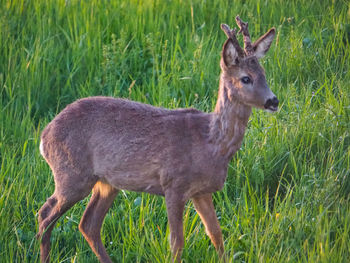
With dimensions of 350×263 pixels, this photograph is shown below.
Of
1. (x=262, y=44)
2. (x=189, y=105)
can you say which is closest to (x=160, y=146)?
(x=262, y=44)

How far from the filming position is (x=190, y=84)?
23.9ft

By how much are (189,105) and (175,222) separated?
2375 mm

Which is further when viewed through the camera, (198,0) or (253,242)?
(198,0)

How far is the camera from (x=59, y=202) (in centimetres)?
526

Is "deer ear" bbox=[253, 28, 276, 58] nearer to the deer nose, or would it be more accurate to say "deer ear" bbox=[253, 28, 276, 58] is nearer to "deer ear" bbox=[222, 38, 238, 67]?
"deer ear" bbox=[222, 38, 238, 67]

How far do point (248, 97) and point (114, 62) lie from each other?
9.85ft

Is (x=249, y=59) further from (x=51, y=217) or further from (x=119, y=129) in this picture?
(x=51, y=217)

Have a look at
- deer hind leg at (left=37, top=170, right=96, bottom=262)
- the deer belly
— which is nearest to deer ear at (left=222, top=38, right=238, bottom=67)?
the deer belly

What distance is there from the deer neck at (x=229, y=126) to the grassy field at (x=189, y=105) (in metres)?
0.58

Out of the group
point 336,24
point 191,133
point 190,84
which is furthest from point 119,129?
point 336,24

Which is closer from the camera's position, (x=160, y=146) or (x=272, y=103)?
(x=272, y=103)

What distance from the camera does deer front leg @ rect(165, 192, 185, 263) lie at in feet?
16.3

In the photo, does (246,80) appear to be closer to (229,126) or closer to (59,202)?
(229,126)

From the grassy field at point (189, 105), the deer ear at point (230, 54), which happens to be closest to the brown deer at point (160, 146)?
the deer ear at point (230, 54)
